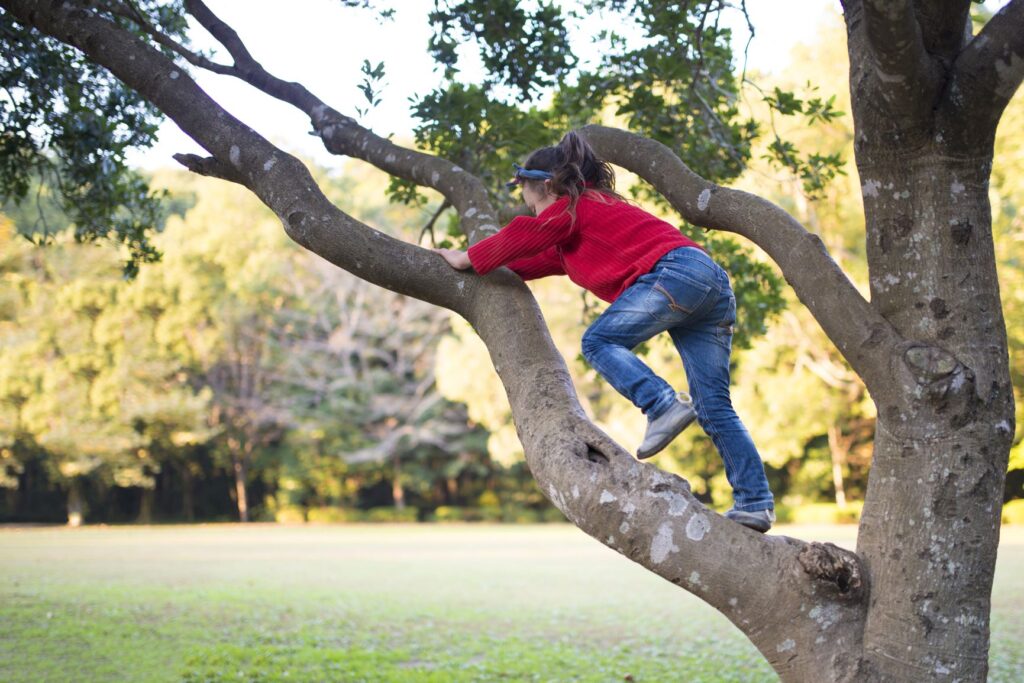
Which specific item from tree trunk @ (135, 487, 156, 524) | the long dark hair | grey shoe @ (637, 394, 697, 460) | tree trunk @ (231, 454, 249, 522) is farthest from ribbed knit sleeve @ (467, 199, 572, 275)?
tree trunk @ (135, 487, 156, 524)

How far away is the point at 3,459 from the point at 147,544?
9.98m

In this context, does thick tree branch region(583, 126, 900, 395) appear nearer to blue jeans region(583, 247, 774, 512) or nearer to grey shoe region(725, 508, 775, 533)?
blue jeans region(583, 247, 774, 512)

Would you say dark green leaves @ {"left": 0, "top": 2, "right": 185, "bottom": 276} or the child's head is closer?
the child's head

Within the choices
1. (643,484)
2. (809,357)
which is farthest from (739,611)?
(809,357)

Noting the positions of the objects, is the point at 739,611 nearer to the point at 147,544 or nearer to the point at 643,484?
the point at 643,484

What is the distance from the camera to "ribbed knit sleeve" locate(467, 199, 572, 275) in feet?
10.5

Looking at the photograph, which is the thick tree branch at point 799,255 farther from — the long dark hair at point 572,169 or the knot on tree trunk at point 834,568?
the knot on tree trunk at point 834,568

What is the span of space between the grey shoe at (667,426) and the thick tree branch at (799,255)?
1.57ft

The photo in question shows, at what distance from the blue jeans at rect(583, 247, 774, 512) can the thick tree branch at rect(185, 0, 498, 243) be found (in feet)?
2.81

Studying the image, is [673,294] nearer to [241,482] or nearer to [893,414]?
[893,414]

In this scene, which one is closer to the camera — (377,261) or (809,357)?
(377,261)

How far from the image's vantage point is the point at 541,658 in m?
8.12

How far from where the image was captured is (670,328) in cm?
329

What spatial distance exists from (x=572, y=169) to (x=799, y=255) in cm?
87
